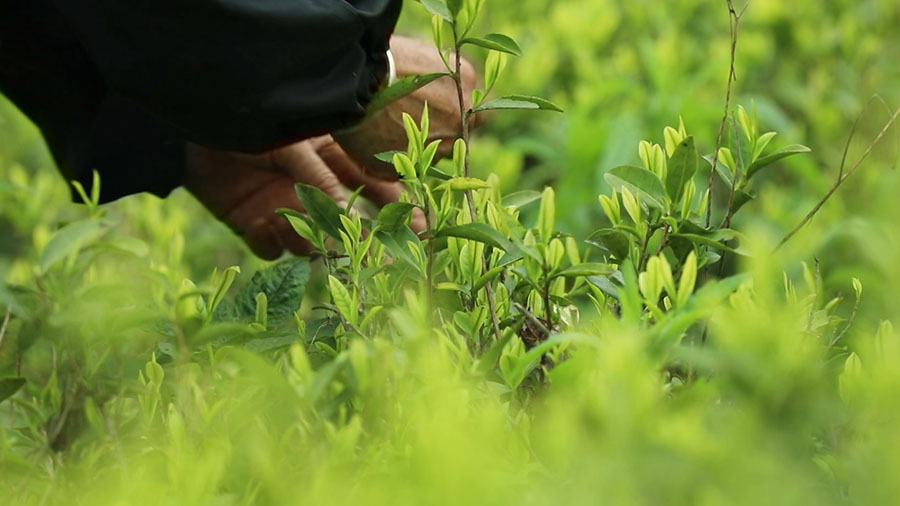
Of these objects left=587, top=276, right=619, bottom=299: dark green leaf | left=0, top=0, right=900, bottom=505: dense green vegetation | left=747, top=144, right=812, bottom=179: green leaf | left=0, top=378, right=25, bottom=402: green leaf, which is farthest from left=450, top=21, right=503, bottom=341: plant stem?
left=0, top=378, right=25, bottom=402: green leaf

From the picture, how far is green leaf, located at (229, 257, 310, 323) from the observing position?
1.44 metres

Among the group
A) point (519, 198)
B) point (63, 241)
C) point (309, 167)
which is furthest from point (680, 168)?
point (309, 167)

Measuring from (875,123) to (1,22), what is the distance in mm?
1890

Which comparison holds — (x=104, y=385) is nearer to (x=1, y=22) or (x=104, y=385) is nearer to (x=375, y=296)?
(x=375, y=296)

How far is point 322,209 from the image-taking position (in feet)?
4.53

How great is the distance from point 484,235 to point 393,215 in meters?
0.12

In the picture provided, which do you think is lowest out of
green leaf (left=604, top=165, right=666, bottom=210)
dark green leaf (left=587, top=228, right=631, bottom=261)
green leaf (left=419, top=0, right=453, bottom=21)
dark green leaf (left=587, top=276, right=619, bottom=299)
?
dark green leaf (left=587, top=276, right=619, bottom=299)

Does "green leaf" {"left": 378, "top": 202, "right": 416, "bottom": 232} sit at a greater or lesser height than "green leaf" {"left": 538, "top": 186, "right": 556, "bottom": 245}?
lesser

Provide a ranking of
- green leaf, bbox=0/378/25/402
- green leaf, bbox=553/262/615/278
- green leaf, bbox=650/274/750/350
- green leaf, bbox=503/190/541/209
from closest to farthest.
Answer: green leaf, bbox=650/274/750/350
green leaf, bbox=553/262/615/278
green leaf, bbox=0/378/25/402
green leaf, bbox=503/190/541/209

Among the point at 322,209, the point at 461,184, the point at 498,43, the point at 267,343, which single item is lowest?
the point at 267,343

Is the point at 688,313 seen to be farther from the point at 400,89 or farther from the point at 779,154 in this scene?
the point at 400,89

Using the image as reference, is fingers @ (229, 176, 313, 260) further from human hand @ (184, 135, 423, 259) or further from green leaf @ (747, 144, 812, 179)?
green leaf @ (747, 144, 812, 179)

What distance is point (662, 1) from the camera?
3.64m

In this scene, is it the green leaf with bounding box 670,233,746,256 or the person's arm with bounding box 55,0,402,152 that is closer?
the green leaf with bounding box 670,233,746,256
